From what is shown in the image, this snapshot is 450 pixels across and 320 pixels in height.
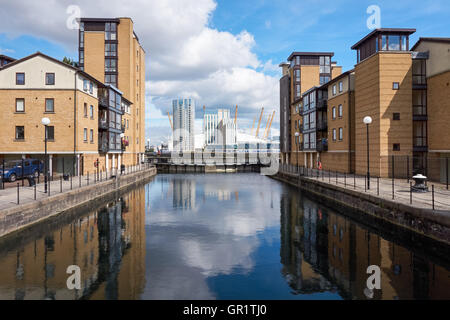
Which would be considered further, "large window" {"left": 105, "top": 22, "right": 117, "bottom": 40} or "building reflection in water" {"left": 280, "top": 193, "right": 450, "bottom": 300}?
"large window" {"left": 105, "top": 22, "right": 117, "bottom": 40}

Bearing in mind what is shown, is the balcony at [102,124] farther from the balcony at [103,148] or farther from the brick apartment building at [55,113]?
the balcony at [103,148]

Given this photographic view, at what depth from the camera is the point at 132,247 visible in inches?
582

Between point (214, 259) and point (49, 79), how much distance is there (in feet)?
100

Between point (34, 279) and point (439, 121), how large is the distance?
3268 centimetres

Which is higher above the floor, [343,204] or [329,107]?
[329,107]

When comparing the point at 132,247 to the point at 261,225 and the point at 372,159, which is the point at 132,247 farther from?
the point at 372,159

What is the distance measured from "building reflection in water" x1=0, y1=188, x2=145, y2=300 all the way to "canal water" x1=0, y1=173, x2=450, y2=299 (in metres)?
0.04

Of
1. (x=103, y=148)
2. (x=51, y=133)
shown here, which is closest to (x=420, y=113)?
(x=103, y=148)

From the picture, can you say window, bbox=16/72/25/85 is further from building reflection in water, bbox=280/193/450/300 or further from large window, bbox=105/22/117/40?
building reflection in water, bbox=280/193/450/300

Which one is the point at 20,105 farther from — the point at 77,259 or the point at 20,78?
the point at 77,259

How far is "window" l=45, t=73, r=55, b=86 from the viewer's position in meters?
33.8

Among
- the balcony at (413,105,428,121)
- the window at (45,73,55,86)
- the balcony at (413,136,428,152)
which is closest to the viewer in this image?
the balcony at (413,136,428,152)

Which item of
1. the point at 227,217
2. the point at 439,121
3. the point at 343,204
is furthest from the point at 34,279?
the point at 439,121

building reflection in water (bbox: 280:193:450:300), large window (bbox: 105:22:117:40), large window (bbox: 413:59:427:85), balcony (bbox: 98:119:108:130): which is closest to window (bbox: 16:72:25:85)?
balcony (bbox: 98:119:108:130)
